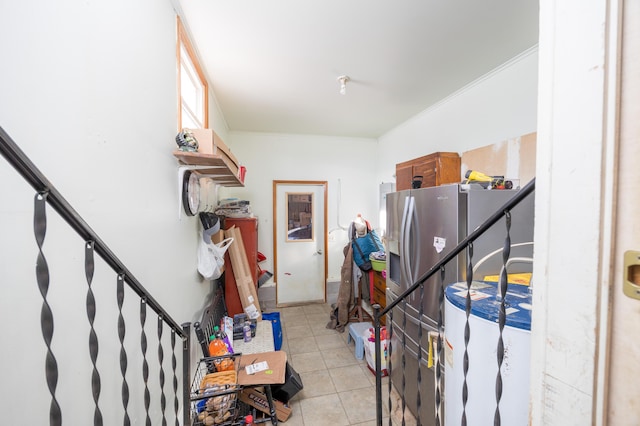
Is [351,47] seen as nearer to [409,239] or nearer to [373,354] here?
[409,239]

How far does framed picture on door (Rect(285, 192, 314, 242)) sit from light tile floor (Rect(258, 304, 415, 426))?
1371mm

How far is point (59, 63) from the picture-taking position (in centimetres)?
71

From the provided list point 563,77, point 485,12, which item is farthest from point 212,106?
point 563,77

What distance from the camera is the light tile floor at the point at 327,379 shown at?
2039 mm

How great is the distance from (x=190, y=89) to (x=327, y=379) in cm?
301

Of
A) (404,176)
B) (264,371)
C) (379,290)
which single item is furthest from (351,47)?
(379,290)

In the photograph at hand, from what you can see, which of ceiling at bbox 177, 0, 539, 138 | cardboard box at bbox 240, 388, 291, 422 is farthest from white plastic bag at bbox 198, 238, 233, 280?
ceiling at bbox 177, 0, 539, 138

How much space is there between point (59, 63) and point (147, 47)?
2.21 feet

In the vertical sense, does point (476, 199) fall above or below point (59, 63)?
below

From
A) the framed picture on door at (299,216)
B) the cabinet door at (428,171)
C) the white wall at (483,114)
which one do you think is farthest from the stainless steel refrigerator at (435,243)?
the framed picture on door at (299,216)

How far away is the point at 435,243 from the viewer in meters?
1.87

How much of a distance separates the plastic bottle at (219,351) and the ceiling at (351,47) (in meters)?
2.41

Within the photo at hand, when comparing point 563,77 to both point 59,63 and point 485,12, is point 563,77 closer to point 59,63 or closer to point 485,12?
point 59,63

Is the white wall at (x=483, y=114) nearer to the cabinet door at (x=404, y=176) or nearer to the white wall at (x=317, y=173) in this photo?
the cabinet door at (x=404, y=176)
